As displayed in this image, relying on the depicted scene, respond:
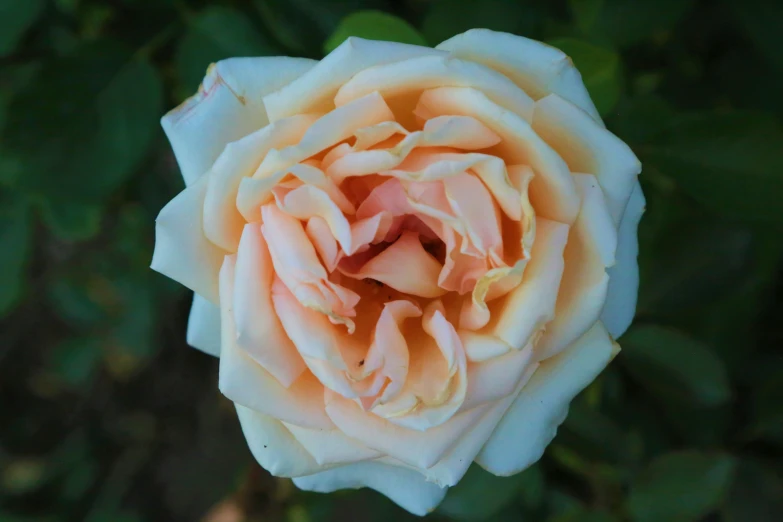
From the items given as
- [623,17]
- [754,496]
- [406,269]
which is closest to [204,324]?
[406,269]

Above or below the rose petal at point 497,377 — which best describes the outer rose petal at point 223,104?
above

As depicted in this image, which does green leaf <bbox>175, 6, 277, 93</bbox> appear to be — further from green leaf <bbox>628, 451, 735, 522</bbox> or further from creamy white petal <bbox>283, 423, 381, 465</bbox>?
green leaf <bbox>628, 451, 735, 522</bbox>

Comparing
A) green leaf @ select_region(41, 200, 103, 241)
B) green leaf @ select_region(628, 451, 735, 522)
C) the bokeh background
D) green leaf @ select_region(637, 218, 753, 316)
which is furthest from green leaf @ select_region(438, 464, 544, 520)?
green leaf @ select_region(41, 200, 103, 241)

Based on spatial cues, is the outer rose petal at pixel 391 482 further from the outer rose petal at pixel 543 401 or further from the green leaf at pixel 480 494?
the green leaf at pixel 480 494

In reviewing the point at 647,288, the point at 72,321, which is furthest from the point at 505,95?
the point at 72,321

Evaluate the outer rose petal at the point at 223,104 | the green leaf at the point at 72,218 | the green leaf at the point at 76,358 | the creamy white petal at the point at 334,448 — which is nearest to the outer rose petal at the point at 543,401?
the creamy white petal at the point at 334,448

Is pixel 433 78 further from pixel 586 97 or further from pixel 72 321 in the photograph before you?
pixel 72 321

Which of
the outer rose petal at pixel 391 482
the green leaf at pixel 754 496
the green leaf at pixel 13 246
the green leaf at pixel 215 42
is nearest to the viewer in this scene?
the outer rose petal at pixel 391 482
